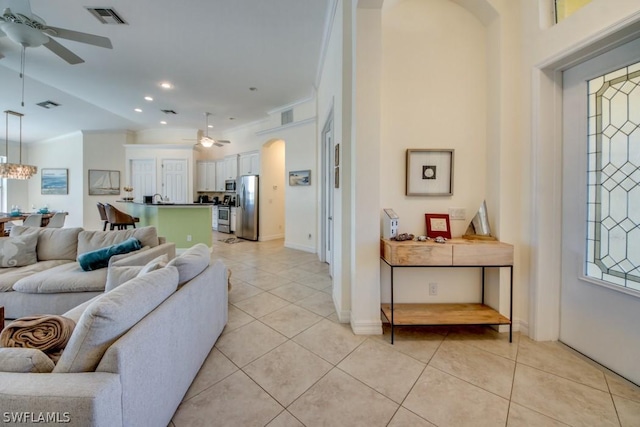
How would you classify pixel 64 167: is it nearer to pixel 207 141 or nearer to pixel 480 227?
pixel 207 141

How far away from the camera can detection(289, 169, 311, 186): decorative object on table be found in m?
5.42

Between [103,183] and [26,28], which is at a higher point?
[26,28]

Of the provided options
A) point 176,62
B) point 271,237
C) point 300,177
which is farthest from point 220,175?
point 176,62

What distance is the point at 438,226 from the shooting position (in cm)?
240

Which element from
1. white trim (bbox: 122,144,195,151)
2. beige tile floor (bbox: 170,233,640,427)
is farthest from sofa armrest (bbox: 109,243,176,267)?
white trim (bbox: 122,144,195,151)

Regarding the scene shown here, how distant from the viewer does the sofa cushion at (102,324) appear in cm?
100

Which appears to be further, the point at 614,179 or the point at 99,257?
the point at 99,257

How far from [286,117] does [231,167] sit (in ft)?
8.91

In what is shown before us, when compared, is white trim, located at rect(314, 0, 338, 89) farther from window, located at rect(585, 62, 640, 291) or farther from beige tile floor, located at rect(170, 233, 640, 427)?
beige tile floor, located at rect(170, 233, 640, 427)

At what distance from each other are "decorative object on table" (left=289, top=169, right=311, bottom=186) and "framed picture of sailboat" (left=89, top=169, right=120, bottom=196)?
5623 mm

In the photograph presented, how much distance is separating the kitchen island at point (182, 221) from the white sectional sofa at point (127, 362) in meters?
3.53

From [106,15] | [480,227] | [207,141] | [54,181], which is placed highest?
[106,15]

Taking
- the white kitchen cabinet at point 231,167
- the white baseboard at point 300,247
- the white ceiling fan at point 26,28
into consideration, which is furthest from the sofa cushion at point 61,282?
the white kitchen cabinet at point 231,167

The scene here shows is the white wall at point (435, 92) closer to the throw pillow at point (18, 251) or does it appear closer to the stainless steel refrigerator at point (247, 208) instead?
the throw pillow at point (18, 251)
